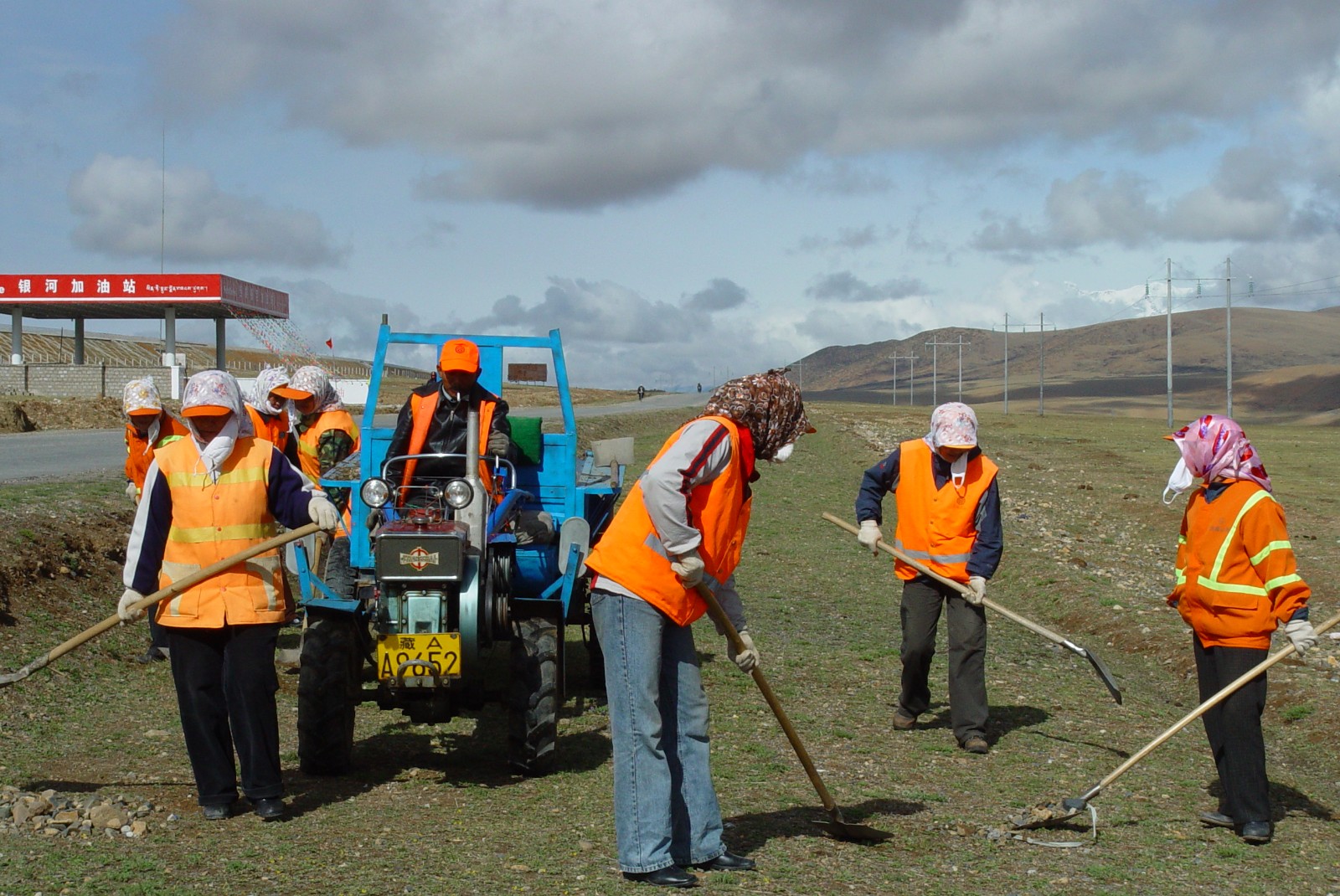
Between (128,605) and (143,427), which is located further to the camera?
(143,427)

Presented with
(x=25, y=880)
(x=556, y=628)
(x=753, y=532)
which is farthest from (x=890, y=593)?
(x=25, y=880)

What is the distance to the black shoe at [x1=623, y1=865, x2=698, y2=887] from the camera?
563 centimetres

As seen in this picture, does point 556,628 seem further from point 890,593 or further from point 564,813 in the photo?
point 890,593

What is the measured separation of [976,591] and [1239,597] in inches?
70.3

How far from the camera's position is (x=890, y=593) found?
15109 millimetres

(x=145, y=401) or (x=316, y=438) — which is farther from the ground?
(x=145, y=401)

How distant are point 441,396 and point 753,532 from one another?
39.4 feet

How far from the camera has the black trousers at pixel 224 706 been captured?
6.59 m

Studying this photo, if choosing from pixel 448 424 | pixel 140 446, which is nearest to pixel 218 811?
pixel 448 424

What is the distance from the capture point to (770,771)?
777 cm

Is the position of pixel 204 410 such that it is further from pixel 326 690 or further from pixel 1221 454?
pixel 1221 454

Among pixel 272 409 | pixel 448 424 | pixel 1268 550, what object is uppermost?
pixel 272 409

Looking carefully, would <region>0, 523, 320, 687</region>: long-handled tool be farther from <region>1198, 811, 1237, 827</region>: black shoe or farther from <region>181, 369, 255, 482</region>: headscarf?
<region>1198, 811, 1237, 827</region>: black shoe

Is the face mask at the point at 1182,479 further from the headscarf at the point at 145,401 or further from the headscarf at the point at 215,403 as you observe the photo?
the headscarf at the point at 145,401
